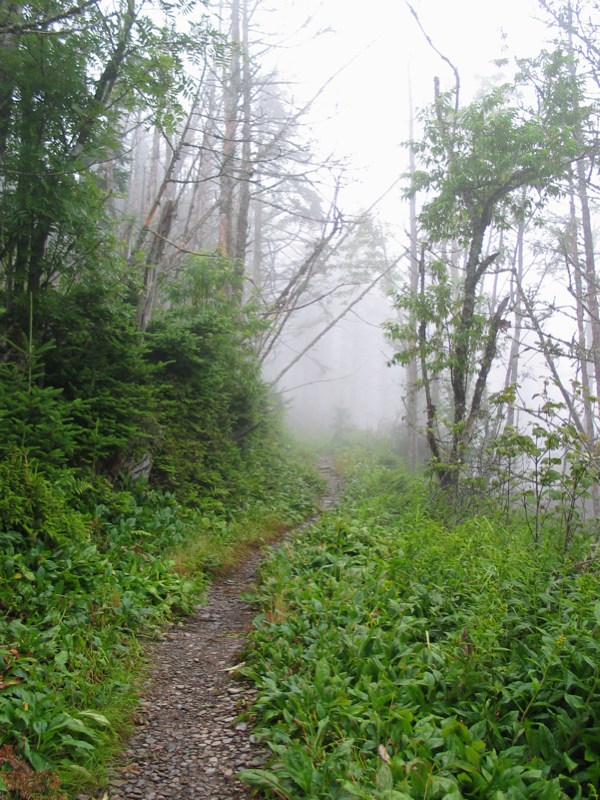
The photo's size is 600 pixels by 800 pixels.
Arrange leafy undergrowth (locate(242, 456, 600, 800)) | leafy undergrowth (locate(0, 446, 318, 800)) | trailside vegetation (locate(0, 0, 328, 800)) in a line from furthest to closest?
trailside vegetation (locate(0, 0, 328, 800)) < leafy undergrowth (locate(0, 446, 318, 800)) < leafy undergrowth (locate(242, 456, 600, 800))

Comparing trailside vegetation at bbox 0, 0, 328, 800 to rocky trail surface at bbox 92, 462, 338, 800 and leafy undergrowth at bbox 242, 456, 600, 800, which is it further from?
leafy undergrowth at bbox 242, 456, 600, 800

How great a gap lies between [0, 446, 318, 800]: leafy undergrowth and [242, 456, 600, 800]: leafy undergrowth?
880 mm

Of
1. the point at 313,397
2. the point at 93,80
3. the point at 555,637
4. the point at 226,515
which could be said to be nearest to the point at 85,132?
the point at 93,80

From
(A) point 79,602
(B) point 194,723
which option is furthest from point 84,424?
(B) point 194,723

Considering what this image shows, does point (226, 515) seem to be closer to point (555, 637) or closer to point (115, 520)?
point (115, 520)

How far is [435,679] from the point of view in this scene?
354 cm

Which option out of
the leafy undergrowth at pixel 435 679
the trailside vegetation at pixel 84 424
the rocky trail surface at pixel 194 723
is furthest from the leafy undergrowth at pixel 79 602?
the leafy undergrowth at pixel 435 679

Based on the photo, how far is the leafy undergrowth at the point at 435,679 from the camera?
9.26 ft

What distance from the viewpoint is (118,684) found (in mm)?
3781

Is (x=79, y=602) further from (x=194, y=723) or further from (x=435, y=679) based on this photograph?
(x=435, y=679)

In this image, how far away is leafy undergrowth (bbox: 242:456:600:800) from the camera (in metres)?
2.82

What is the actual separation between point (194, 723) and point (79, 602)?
131 cm

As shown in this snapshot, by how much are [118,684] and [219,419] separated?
6.19 metres

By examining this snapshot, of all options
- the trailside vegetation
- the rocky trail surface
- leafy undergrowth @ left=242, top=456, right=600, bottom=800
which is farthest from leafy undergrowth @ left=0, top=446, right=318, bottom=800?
leafy undergrowth @ left=242, top=456, right=600, bottom=800
